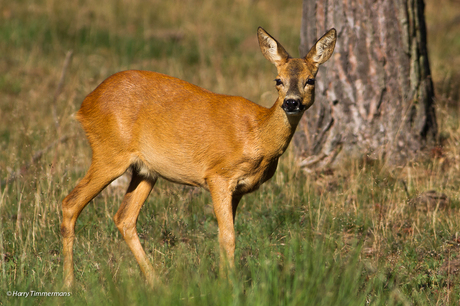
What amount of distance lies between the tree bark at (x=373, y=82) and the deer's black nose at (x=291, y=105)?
2.28m

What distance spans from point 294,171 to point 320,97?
88 centimetres

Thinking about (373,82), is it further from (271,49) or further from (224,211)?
(224,211)

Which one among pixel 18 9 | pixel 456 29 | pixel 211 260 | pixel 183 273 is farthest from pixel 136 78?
pixel 456 29

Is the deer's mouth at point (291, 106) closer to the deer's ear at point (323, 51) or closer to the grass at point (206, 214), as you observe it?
the deer's ear at point (323, 51)

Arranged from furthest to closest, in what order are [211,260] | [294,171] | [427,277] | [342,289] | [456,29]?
[456,29] < [294,171] < [427,277] < [211,260] < [342,289]

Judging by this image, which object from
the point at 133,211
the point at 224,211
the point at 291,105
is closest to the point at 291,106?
the point at 291,105

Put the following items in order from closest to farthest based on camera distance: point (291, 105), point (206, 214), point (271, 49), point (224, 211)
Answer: point (291, 105), point (224, 211), point (271, 49), point (206, 214)

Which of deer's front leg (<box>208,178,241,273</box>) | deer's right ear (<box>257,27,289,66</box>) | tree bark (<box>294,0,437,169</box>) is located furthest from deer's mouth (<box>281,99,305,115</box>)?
tree bark (<box>294,0,437,169</box>)

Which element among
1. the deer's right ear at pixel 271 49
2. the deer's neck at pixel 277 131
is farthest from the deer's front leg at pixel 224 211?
the deer's right ear at pixel 271 49

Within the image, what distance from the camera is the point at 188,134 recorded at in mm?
4184

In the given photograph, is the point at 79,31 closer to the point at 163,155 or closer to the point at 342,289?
the point at 163,155

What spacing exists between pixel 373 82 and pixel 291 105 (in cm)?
242

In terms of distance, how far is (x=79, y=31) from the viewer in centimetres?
1099

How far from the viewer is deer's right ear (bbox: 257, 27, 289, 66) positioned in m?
4.12
